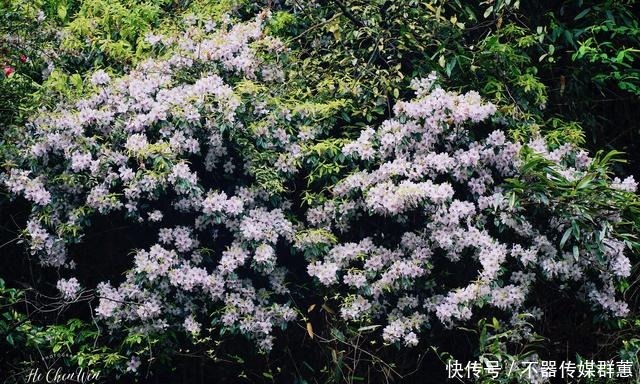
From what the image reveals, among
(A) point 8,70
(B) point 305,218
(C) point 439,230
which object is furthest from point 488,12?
(A) point 8,70

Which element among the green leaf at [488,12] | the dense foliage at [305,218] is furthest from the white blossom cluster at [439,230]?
the green leaf at [488,12]

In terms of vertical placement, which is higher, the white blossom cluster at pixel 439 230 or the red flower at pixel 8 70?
the red flower at pixel 8 70

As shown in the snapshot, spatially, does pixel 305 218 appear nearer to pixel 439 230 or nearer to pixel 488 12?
pixel 439 230

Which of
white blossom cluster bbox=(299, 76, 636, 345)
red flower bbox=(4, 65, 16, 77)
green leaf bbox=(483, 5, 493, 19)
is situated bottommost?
white blossom cluster bbox=(299, 76, 636, 345)

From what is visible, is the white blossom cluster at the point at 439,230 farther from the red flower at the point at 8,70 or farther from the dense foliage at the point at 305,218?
the red flower at the point at 8,70

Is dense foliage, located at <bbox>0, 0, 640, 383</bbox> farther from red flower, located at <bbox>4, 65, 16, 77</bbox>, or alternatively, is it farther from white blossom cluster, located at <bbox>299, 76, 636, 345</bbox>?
red flower, located at <bbox>4, 65, 16, 77</bbox>

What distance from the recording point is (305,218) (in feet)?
13.6

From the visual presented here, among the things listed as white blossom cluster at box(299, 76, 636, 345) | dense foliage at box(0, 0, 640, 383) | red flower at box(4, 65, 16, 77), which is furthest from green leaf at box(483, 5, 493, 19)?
red flower at box(4, 65, 16, 77)

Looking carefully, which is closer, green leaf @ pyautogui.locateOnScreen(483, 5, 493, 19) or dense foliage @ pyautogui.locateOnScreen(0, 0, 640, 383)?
dense foliage @ pyautogui.locateOnScreen(0, 0, 640, 383)

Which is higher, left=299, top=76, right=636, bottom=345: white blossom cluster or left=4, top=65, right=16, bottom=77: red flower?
left=4, top=65, right=16, bottom=77: red flower

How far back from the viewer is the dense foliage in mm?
3715

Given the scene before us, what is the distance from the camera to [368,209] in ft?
12.6

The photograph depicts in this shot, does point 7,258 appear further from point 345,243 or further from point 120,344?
point 345,243

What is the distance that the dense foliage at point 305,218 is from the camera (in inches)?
146
